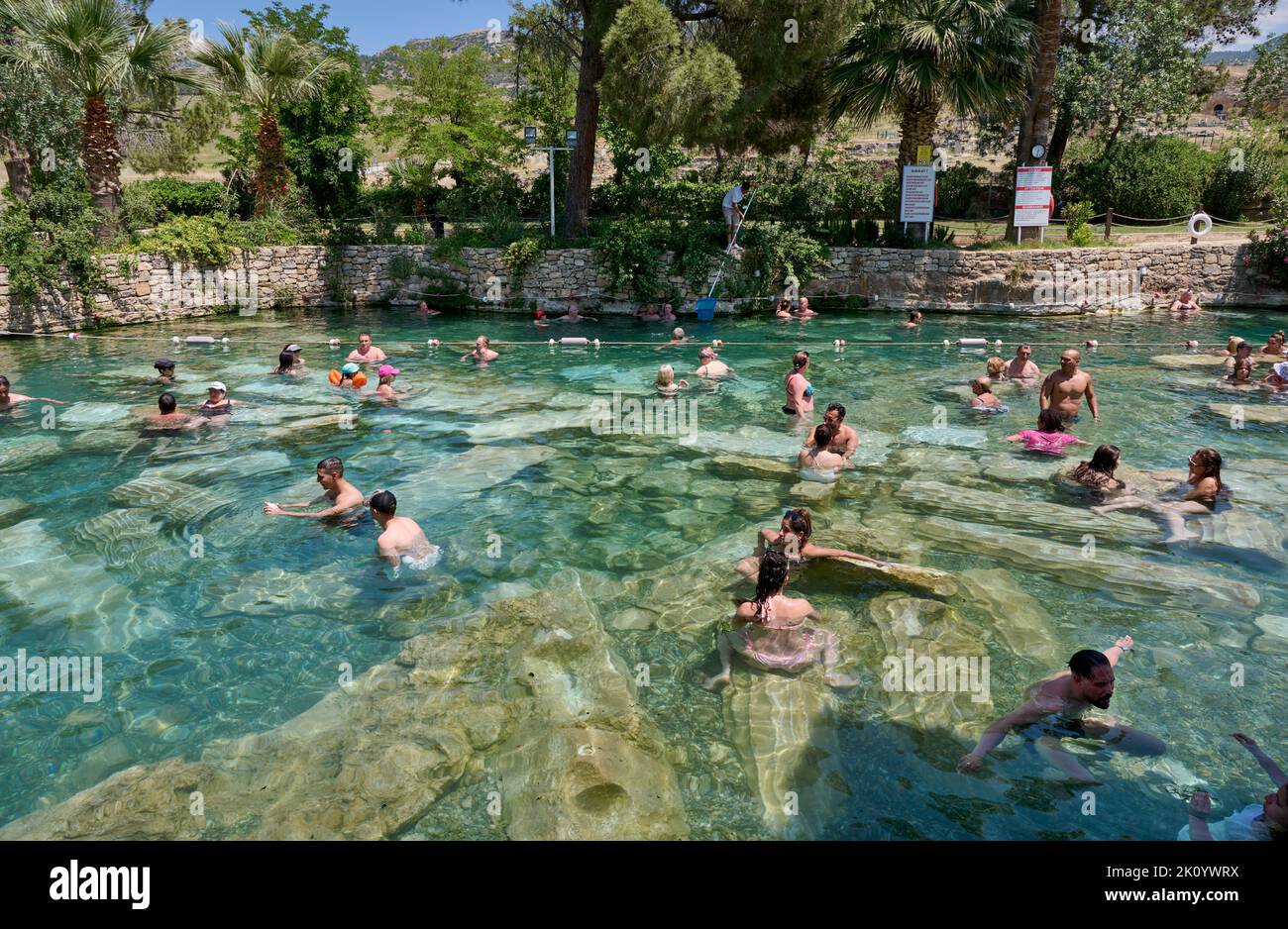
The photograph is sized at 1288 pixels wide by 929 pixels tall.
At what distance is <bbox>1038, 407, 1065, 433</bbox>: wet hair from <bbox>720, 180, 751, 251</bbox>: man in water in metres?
13.0

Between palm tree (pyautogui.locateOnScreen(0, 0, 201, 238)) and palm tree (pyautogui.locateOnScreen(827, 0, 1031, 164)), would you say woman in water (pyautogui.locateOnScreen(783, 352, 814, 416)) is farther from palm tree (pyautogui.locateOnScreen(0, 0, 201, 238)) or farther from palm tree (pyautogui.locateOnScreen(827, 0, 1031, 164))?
palm tree (pyautogui.locateOnScreen(0, 0, 201, 238))

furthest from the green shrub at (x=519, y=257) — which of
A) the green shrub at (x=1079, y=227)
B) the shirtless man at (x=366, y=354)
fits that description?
the green shrub at (x=1079, y=227)

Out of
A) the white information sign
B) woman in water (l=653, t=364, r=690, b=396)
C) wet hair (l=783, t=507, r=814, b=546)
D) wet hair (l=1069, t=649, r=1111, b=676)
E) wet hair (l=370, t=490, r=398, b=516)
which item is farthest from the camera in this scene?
the white information sign

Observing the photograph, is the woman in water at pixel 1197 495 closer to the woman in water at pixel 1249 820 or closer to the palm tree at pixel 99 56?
the woman in water at pixel 1249 820

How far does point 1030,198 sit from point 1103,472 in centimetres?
1520

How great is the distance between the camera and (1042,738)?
5422 millimetres

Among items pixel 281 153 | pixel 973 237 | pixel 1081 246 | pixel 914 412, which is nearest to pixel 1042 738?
pixel 914 412

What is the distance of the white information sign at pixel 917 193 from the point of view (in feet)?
71.7

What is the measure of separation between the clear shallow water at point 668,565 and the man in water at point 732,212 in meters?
8.69

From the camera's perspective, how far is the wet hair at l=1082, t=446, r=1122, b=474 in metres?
8.91

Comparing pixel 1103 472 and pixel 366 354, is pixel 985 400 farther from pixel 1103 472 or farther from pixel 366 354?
pixel 366 354

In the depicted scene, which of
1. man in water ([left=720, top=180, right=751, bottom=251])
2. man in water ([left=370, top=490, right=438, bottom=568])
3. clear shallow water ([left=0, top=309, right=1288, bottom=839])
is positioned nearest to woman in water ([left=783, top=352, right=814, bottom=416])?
clear shallow water ([left=0, top=309, right=1288, bottom=839])

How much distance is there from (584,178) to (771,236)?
565 centimetres

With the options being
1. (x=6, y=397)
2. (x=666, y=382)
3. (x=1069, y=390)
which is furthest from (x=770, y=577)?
(x=6, y=397)
